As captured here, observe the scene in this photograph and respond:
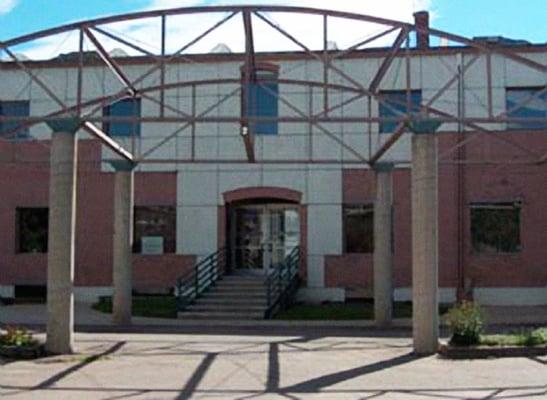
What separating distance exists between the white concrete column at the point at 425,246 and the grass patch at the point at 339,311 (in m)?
9.12

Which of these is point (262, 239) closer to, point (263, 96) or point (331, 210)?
point (331, 210)

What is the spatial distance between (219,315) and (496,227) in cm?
1037

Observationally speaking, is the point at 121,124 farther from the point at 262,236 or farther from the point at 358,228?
the point at 358,228

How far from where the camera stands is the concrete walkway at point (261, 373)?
40.1 ft

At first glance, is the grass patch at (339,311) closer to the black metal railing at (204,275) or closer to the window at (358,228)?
the window at (358,228)

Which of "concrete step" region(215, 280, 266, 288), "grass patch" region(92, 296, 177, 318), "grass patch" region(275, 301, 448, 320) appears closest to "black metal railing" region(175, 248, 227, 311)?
"concrete step" region(215, 280, 266, 288)

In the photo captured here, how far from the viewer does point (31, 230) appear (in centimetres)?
3200

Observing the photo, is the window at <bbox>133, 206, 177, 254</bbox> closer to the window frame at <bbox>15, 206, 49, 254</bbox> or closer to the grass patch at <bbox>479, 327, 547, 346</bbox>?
the window frame at <bbox>15, 206, 49, 254</bbox>

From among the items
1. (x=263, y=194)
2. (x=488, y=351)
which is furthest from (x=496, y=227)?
(x=488, y=351)

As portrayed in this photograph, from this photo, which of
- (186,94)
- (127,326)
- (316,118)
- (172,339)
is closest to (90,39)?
(316,118)

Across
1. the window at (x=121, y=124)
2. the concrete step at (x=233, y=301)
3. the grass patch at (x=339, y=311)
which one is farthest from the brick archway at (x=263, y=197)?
the concrete step at (x=233, y=301)

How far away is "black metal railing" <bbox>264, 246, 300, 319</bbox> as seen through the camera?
26.3 metres

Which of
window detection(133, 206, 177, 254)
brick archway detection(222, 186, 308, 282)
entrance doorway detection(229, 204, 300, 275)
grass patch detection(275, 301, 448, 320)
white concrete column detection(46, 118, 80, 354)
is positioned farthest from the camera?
entrance doorway detection(229, 204, 300, 275)

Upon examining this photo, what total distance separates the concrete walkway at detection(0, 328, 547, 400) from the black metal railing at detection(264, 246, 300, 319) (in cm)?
766
